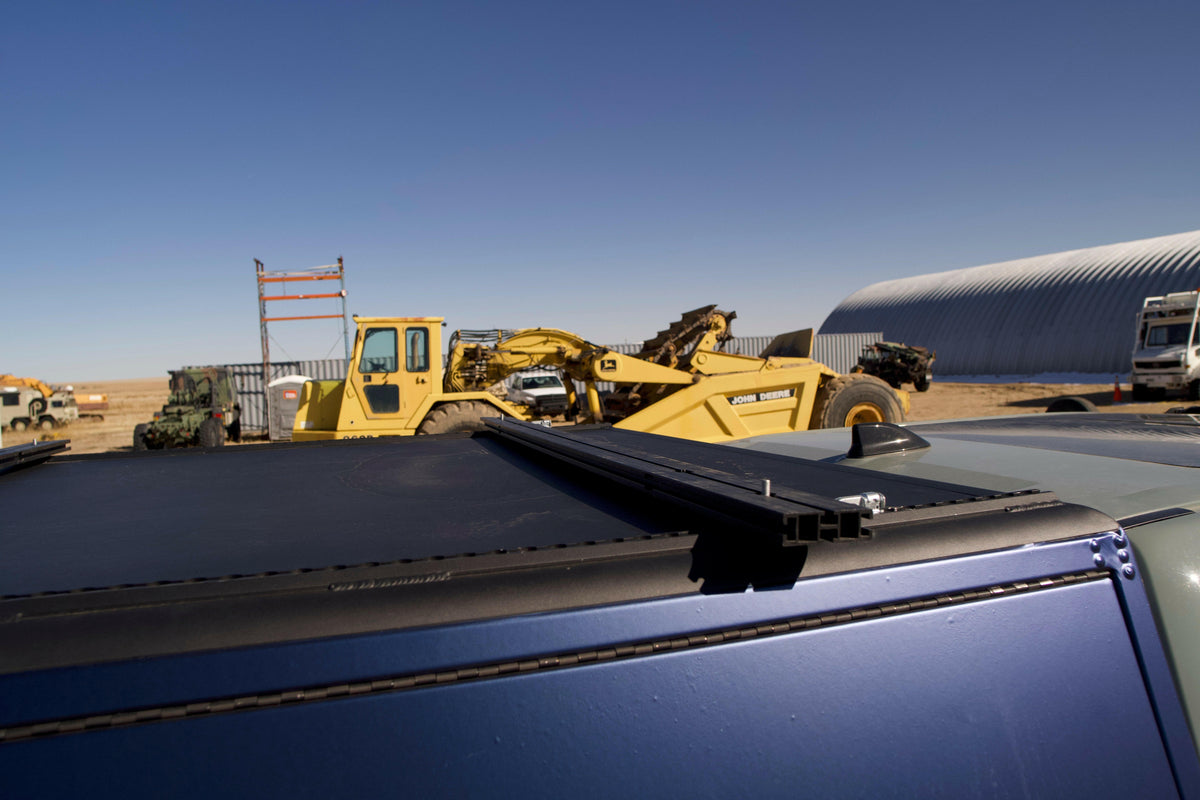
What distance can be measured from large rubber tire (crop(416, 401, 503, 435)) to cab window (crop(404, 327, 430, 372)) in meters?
0.70

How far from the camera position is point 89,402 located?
33812mm

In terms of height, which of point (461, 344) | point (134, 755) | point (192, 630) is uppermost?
point (461, 344)

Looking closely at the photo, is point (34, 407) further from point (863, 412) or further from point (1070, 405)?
point (1070, 405)

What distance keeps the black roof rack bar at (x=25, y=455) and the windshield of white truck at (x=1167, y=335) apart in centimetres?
2841

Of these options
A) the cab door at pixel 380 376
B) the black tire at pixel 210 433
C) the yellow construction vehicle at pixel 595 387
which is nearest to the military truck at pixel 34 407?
the black tire at pixel 210 433

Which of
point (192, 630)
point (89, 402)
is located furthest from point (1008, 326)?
point (89, 402)

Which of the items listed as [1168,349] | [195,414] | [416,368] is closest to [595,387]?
[416,368]

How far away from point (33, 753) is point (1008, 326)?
1709 inches

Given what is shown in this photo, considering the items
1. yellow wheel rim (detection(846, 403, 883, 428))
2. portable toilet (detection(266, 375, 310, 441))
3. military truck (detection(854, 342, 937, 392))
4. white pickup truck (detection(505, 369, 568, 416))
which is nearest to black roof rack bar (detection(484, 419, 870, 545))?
yellow wheel rim (detection(846, 403, 883, 428))

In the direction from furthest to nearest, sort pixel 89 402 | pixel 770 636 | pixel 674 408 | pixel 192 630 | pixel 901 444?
pixel 89 402 → pixel 674 408 → pixel 901 444 → pixel 770 636 → pixel 192 630

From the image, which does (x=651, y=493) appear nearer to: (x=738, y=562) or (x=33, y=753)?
(x=738, y=562)

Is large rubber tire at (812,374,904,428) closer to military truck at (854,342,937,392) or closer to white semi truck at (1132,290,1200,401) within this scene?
white semi truck at (1132,290,1200,401)

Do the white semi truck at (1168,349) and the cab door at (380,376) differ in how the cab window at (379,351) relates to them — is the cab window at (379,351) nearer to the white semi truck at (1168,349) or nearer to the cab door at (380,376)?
the cab door at (380,376)

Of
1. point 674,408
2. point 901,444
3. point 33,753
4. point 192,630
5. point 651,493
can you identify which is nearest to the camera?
point 33,753
